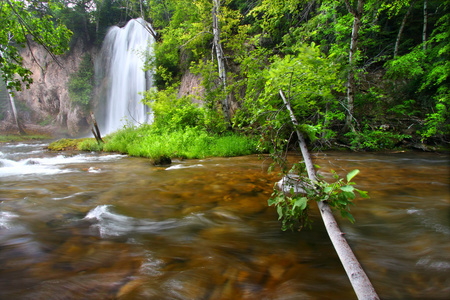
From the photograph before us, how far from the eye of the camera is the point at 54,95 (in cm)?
2886

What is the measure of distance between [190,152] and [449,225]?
24.4 ft

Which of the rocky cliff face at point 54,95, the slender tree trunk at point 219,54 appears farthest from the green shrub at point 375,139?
the rocky cliff face at point 54,95

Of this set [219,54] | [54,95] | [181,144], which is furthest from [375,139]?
[54,95]

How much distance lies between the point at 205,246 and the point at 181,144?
743 centimetres

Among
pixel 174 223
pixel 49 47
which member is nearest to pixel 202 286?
pixel 174 223

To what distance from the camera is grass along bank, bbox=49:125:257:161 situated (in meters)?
8.72

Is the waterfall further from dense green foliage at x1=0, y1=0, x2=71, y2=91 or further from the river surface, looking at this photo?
the river surface

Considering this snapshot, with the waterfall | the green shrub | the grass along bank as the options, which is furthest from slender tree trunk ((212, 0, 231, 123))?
the waterfall

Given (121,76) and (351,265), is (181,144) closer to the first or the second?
(351,265)

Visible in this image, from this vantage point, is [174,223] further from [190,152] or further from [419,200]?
[190,152]

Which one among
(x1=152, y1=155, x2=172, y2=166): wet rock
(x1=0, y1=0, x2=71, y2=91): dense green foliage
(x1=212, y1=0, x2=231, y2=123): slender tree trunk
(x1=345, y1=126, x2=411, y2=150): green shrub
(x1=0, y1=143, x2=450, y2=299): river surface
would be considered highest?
(x1=212, y1=0, x2=231, y2=123): slender tree trunk

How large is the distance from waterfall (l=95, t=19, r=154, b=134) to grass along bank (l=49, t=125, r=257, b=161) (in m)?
10.2

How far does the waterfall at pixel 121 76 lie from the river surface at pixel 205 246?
18851mm

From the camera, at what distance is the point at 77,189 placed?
4.19m
